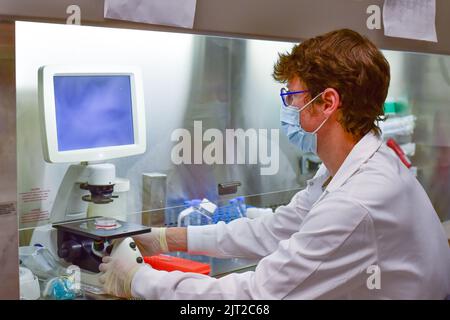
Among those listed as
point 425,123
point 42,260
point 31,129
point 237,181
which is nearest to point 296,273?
point 42,260

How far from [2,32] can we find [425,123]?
81.1 inches

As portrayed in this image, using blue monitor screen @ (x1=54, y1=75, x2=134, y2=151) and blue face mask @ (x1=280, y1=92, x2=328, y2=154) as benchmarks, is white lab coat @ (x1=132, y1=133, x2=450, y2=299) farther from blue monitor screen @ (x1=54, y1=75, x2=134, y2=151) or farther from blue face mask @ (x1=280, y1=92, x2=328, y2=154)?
blue monitor screen @ (x1=54, y1=75, x2=134, y2=151)

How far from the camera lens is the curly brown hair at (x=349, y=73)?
1.46m

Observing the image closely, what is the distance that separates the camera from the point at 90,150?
1.65m

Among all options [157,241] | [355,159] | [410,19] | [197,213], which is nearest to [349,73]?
[355,159]

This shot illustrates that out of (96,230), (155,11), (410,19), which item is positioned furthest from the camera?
(410,19)

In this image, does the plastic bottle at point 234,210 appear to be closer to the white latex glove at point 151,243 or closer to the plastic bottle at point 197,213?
the plastic bottle at point 197,213

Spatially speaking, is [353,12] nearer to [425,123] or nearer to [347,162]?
[347,162]

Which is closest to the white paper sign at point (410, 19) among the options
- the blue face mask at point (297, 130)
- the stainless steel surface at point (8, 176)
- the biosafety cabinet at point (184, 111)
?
the biosafety cabinet at point (184, 111)

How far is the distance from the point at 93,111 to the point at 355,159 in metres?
0.74

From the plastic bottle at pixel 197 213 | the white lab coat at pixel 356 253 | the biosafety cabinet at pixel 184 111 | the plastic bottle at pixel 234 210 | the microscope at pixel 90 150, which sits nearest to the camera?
the white lab coat at pixel 356 253

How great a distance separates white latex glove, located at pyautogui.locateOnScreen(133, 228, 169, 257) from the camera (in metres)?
1.69

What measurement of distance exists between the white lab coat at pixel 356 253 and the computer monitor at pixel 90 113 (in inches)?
16.2

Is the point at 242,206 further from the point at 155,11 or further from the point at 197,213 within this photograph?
the point at 155,11
